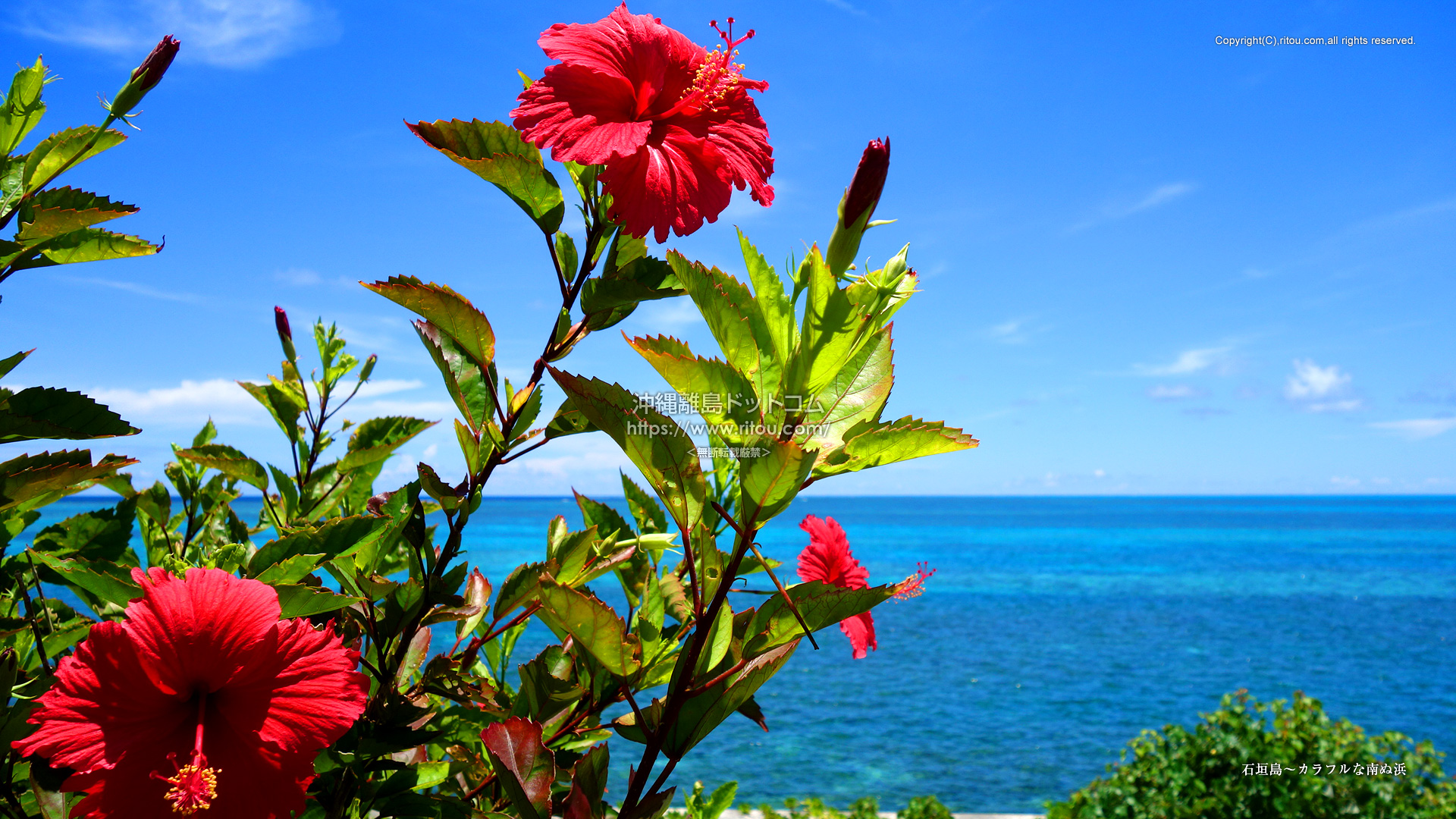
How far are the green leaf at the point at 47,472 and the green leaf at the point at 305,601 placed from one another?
300mm

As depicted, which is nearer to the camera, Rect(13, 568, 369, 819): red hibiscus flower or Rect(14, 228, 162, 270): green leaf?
Rect(13, 568, 369, 819): red hibiscus flower

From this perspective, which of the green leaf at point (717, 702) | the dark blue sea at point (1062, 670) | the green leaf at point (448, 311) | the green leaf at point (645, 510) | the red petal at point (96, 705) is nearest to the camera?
the red petal at point (96, 705)

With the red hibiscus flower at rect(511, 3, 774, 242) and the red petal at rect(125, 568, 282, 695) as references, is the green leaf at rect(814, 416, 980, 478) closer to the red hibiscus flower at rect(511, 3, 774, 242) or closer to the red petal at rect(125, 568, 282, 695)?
the red hibiscus flower at rect(511, 3, 774, 242)

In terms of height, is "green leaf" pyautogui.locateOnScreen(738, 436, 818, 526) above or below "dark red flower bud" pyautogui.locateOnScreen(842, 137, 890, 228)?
below

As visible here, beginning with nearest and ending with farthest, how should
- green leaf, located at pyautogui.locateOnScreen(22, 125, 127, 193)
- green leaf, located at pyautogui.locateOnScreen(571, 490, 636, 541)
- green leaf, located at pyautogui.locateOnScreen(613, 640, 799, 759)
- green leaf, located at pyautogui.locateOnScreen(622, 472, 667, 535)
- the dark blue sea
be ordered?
1. green leaf, located at pyautogui.locateOnScreen(613, 640, 799, 759)
2. green leaf, located at pyautogui.locateOnScreen(22, 125, 127, 193)
3. green leaf, located at pyautogui.locateOnScreen(571, 490, 636, 541)
4. green leaf, located at pyautogui.locateOnScreen(622, 472, 667, 535)
5. the dark blue sea

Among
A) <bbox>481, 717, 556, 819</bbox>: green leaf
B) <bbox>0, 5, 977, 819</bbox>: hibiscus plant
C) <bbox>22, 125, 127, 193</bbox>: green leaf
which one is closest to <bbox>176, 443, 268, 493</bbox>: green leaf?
<bbox>0, 5, 977, 819</bbox>: hibiscus plant

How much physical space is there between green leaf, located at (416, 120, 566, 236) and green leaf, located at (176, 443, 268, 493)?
2.63 ft

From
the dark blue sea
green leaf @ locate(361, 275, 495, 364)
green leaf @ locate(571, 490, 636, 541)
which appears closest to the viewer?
green leaf @ locate(361, 275, 495, 364)

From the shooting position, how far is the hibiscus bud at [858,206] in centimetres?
69

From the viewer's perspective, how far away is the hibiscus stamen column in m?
0.66

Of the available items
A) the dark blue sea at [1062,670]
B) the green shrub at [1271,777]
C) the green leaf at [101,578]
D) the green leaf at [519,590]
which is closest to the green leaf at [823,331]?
the green leaf at [519,590]

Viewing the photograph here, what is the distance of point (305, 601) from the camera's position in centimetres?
78

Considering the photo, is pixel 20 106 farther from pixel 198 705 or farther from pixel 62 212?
pixel 198 705

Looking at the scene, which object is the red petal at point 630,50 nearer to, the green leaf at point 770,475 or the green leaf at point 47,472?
the green leaf at point 770,475
